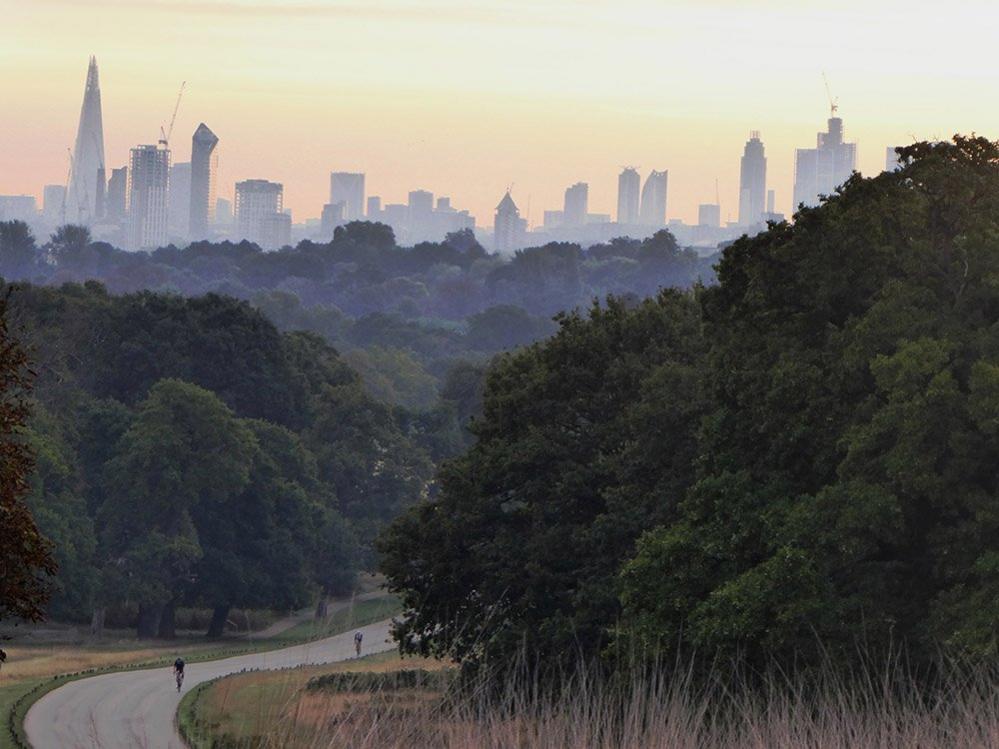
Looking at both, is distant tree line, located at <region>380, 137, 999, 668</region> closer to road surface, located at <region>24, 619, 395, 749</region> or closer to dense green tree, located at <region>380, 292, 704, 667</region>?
dense green tree, located at <region>380, 292, 704, 667</region>

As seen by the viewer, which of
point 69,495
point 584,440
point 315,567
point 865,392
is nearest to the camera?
point 865,392

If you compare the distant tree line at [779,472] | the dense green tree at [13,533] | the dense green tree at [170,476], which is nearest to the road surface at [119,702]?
the distant tree line at [779,472]

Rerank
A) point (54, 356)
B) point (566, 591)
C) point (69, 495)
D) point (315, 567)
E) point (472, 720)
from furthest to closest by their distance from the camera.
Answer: point (54, 356), point (315, 567), point (69, 495), point (566, 591), point (472, 720)

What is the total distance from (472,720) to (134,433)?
61.1 meters

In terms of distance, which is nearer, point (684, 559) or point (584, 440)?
point (684, 559)

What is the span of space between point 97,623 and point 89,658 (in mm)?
10509

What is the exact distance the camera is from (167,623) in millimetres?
68688

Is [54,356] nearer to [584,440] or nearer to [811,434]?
[584,440]

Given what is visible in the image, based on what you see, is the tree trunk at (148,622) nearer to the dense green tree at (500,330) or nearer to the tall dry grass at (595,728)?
the tall dry grass at (595,728)

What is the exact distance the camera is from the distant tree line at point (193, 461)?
214ft

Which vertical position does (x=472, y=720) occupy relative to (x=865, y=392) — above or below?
below

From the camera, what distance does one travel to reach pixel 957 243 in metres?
27.0

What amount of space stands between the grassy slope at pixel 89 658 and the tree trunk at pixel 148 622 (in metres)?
1.23

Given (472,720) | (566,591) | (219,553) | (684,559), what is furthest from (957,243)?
(219,553)
